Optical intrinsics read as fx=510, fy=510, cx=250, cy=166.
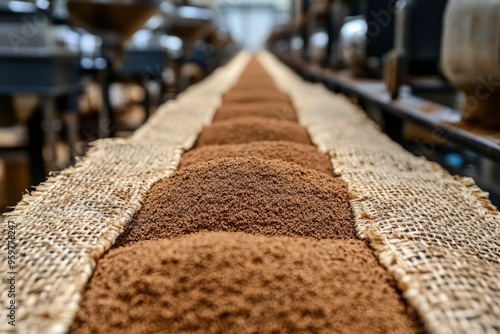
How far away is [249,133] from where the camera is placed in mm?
1316

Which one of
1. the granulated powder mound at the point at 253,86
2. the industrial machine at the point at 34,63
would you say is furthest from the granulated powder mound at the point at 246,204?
the granulated powder mound at the point at 253,86

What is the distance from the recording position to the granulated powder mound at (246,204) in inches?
28.9

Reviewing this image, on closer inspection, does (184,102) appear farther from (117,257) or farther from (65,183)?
(117,257)

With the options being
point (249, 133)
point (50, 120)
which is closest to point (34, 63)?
point (50, 120)

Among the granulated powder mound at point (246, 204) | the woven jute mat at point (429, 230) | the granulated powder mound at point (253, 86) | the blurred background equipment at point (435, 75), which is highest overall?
the blurred background equipment at point (435, 75)

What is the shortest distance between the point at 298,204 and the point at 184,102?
1.34 metres

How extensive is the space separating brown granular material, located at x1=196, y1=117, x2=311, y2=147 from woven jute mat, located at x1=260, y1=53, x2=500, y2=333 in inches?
4.5

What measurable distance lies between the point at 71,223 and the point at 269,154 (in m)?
0.45

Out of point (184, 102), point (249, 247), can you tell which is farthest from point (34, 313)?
point (184, 102)

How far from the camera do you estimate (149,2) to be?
2.10 metres

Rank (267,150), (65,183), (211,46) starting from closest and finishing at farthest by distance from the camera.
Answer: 1. (65,183)
2. (267,150)
3. (211,46)

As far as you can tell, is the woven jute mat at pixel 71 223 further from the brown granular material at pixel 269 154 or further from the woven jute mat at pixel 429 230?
the woven jute mat at pixel 429 230

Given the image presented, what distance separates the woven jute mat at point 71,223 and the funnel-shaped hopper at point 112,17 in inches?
35.9

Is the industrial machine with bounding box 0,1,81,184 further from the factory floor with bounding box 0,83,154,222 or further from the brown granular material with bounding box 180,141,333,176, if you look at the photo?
the brown granular material with bounding box 180,141,333,176
